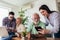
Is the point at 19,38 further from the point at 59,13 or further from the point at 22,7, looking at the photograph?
the point at 59,13

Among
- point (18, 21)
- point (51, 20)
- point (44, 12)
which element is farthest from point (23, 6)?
point (51, 20)

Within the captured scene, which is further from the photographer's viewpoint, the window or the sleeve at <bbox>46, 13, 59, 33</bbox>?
the window

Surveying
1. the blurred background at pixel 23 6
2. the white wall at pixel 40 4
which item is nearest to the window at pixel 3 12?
the blurred background at pixel 23 6

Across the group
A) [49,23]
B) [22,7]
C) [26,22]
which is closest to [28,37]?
[26,22]

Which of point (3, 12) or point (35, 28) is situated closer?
point (35, 28)

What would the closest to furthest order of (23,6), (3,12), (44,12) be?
(44,12)
(23,6)
(3,12)

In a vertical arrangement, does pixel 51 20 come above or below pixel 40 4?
below

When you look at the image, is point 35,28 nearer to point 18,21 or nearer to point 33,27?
point 33,27

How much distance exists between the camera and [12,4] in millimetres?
1764

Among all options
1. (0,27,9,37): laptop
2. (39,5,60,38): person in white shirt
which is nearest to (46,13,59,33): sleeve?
(39,5,60,38): person in white shirt

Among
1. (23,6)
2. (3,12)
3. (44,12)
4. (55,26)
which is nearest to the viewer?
(55,26)

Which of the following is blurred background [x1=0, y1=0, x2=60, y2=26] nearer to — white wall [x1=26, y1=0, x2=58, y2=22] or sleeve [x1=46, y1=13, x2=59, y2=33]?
white wall [x1=26, y1=0, x2=58, y2=22]

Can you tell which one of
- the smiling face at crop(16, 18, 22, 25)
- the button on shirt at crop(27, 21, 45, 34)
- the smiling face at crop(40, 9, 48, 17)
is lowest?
the button on shirt at crop(27, 21, 45, 34)

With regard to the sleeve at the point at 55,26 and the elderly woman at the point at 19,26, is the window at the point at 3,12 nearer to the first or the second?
the elderly woman at the point at 19,26
